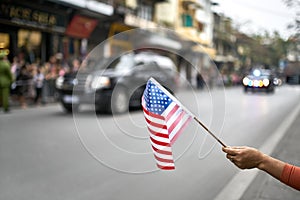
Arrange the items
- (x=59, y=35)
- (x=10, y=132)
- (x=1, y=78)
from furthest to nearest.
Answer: (x=59, y=35) → (x=1, y=78) → (x=10, y=132)

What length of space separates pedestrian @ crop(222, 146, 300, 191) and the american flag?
1.61 feet

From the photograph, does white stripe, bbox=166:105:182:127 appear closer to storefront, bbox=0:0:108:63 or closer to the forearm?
the forearm

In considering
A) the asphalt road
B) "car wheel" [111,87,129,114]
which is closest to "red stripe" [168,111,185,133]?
the asphalt road

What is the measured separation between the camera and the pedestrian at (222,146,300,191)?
2.24 meters

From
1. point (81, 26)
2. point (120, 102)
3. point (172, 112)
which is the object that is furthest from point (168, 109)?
point (81, 26)

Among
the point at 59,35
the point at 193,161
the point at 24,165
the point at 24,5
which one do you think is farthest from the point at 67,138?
the point at 59,35

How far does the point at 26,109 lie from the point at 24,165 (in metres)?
7.56

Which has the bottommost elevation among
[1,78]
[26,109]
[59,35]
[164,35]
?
[26,109]

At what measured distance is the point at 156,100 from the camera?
267cm

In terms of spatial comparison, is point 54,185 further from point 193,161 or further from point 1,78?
point 1,78

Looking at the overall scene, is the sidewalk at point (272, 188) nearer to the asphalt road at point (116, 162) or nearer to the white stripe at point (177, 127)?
the asphalt road at point (116, 162)

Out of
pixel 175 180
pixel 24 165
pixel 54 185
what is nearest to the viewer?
pixel 54 185

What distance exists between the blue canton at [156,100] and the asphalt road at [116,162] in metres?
0.53

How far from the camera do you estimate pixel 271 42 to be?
22.9 ft
